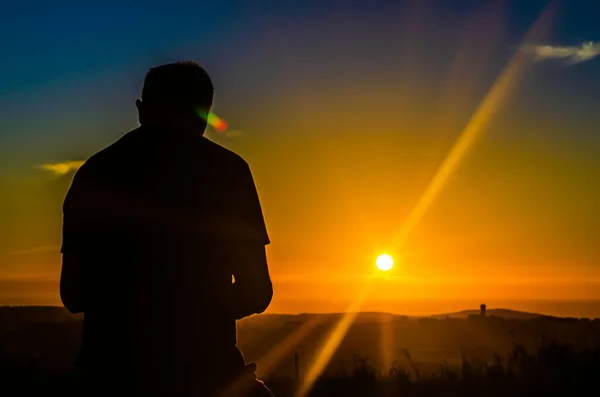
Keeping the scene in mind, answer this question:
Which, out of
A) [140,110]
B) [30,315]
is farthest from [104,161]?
[30,315]

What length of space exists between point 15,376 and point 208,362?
900 centimetres

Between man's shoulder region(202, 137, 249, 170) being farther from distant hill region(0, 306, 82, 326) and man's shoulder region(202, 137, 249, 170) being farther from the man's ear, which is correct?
distant hill region(0, 306, 82, 326)

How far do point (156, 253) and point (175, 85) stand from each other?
0.64m

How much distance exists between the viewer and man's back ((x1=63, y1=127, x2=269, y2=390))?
9.81 feet

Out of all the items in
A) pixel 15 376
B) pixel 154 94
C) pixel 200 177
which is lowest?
pixel 15 376

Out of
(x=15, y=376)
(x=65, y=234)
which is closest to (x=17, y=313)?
(x=15, y=376)

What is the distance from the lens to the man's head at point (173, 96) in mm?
3197

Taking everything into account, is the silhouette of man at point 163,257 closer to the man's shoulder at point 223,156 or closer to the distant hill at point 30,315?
the man's shoulder at point 223,156

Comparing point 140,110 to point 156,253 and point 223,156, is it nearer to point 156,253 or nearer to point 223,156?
point 223,156

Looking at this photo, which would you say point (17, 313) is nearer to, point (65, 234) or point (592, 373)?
point (592, 373)

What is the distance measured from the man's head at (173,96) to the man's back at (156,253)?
71mm

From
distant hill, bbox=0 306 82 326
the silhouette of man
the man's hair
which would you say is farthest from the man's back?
distant hill, bbox=0 306 82 326

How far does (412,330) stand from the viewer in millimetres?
29719

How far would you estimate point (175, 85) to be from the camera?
319cm
